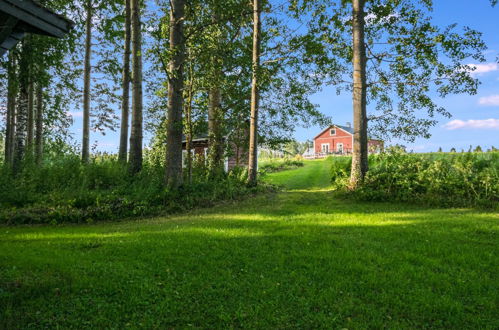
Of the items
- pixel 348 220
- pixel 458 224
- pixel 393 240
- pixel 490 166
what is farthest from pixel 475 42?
pixel 393 240

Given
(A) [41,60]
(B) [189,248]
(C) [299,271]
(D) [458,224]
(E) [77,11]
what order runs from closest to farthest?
(C) [299,271], (B) [189,248], (D) [458,224], (A) [41,60], (E) [77,11]

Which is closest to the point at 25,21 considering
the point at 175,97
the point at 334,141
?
the point at 175,97

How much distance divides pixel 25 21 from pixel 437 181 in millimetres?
10650

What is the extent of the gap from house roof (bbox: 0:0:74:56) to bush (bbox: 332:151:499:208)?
9274 mm

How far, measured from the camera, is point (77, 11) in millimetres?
14086

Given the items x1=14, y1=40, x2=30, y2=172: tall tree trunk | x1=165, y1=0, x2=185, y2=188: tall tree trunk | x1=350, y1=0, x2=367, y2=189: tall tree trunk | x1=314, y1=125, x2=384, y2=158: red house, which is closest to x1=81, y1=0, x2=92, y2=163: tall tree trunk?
x1=14, y1=40, x2=30, y2=172: tall tree trunk

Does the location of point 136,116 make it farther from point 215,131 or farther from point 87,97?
point 87,97

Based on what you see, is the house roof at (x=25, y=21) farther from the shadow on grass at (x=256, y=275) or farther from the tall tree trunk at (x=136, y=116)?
the tall tree trunk at (x=136, y=116)

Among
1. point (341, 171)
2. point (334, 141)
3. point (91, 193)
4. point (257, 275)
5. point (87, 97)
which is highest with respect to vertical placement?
point (334, 141)

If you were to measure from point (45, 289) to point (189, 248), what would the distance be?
7.11 ft

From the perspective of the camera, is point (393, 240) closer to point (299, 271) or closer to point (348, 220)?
point (348, 220)

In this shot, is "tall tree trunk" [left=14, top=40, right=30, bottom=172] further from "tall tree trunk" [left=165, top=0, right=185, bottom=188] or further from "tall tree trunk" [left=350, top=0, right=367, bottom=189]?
"tall tree trunk" [left=350, top=0, right=367, bottom=189]

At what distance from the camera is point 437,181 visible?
9.69 metres

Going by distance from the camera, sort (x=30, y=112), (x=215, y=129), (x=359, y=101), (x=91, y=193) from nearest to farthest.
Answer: (x=91, y=193) < (x=359, y=101) < (x=30, y=112) < (x=215, y=129)
